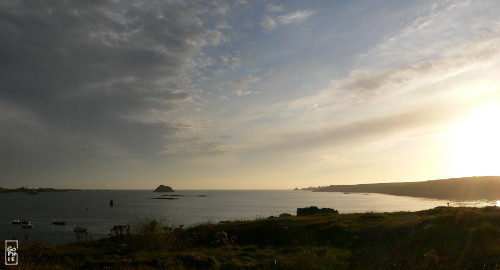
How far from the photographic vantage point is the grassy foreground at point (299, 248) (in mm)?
15617

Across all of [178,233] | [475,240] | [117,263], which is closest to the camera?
[117,263]

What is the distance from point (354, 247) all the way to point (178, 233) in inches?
463

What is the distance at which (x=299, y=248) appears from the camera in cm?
1992

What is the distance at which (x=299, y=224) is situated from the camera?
28.2m

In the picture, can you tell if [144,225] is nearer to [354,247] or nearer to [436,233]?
[354,247]

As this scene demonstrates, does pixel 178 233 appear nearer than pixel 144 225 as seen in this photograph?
No

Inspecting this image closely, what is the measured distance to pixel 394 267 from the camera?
14.9 m

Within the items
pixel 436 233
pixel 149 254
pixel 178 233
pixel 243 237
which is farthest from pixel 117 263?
pixel 436 233

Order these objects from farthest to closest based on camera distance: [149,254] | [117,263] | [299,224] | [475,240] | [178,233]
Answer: [299,224] → [178,233] → [475,240] → [149,254] → [117,263]

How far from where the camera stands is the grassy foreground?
15.6 meters

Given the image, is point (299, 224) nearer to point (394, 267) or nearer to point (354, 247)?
point (354, 247)

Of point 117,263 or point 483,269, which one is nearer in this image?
point 483,269

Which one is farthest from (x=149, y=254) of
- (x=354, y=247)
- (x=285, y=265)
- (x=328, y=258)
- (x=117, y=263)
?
(x=354, y=247)

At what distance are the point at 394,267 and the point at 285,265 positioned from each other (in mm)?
4614
